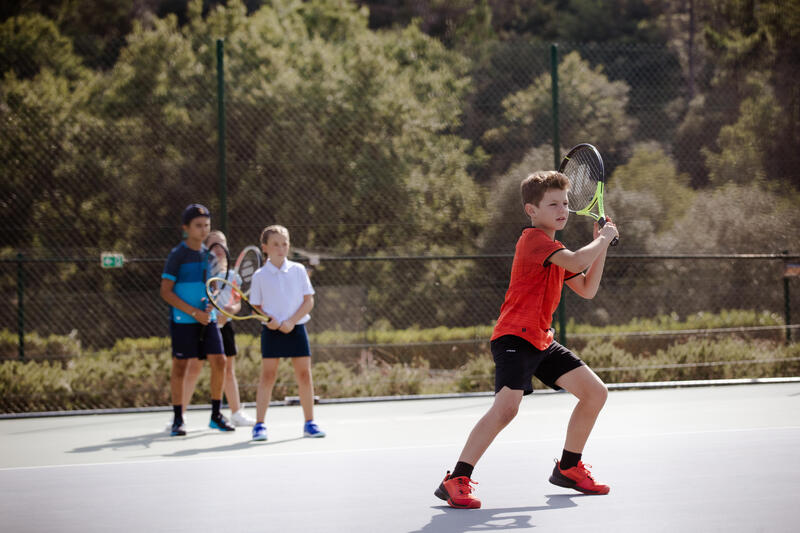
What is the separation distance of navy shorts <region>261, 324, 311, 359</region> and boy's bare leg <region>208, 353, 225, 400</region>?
1.56ft

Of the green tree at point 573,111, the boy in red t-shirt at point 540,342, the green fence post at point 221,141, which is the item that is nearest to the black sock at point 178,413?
the green fence post at point 221,141

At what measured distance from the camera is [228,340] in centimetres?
682

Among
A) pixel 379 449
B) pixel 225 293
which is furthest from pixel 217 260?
pixel 379 449

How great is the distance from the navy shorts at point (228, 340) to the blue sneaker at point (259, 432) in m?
0.92

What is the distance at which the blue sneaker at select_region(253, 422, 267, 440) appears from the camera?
5926 millimetres

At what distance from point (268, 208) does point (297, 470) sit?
4.91 meters

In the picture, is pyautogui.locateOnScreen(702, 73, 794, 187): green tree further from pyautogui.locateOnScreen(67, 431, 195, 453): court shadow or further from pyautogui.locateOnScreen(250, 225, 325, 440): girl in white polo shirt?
pyautogui.locateOnScreen(67, 431, 195, 453): court shadow

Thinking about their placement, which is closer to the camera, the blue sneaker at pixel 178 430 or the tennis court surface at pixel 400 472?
the tennis court surface at pixel 400 472

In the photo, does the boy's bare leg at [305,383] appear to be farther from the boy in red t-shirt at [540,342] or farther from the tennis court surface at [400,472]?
the boy in red t-shirt at [540,342]

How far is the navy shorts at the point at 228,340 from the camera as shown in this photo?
6.77 meters

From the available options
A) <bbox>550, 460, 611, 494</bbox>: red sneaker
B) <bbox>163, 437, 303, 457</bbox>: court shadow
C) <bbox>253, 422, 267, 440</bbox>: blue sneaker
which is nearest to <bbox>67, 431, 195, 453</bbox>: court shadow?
<bbox>163, 437, 303, 457</bbox>: court shadow

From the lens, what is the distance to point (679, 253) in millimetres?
9445

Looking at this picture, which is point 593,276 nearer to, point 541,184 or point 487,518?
point 541,184

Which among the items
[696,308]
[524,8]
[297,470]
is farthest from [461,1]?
[297,470]
